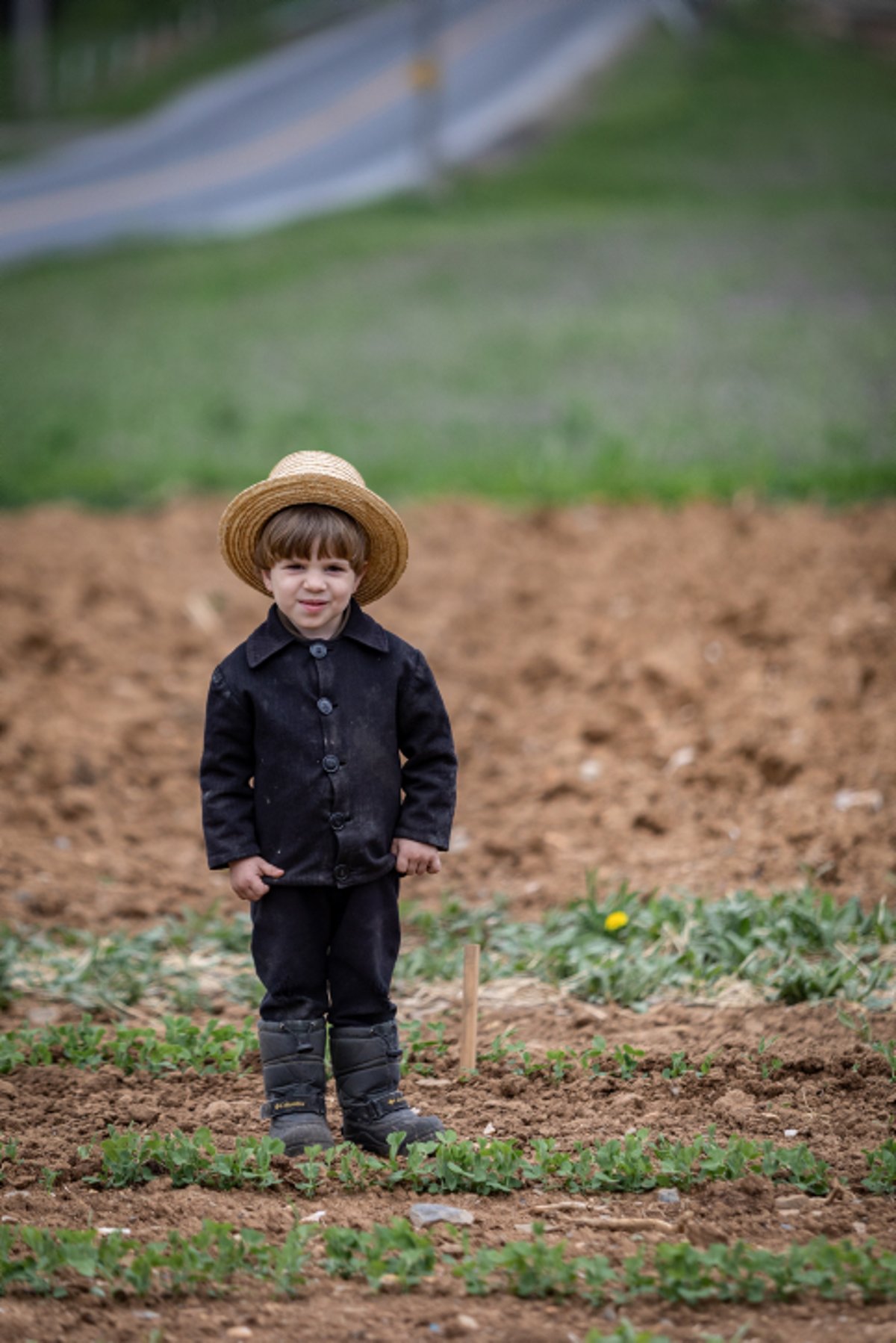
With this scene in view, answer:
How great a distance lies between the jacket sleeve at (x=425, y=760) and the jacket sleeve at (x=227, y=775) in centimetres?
37

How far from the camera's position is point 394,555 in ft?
12.1

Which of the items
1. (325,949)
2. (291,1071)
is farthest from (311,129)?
(291,1071)

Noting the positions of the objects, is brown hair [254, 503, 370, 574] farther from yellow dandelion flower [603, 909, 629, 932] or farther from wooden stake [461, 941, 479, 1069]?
yellow dandelion flower [603, 909, 629, 932]

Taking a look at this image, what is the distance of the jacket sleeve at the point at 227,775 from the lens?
349 centimetres

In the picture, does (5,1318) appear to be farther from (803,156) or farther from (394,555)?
(803,156)

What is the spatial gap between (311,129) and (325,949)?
26021mm

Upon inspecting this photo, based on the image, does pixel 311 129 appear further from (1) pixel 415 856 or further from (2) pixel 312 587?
(1) pixel 415 856

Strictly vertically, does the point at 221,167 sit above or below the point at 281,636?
above

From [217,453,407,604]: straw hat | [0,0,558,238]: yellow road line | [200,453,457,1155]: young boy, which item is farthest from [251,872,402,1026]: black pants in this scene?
[0,0,558,238]: yellow road line

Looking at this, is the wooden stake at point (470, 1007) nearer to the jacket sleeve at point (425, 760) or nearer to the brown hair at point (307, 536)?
the jacket sleeve at point (425, 760)

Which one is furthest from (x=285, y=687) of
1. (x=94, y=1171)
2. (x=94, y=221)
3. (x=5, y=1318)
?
(x=94, y=221)

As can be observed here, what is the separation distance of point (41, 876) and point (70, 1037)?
4.77ft

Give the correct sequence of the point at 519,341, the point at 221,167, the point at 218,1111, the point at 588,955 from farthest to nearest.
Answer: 1. the point at 221,167
2. the point at 519,341
3. the point at 588,955
4. the point at 218,1111

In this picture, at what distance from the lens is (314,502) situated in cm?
355
